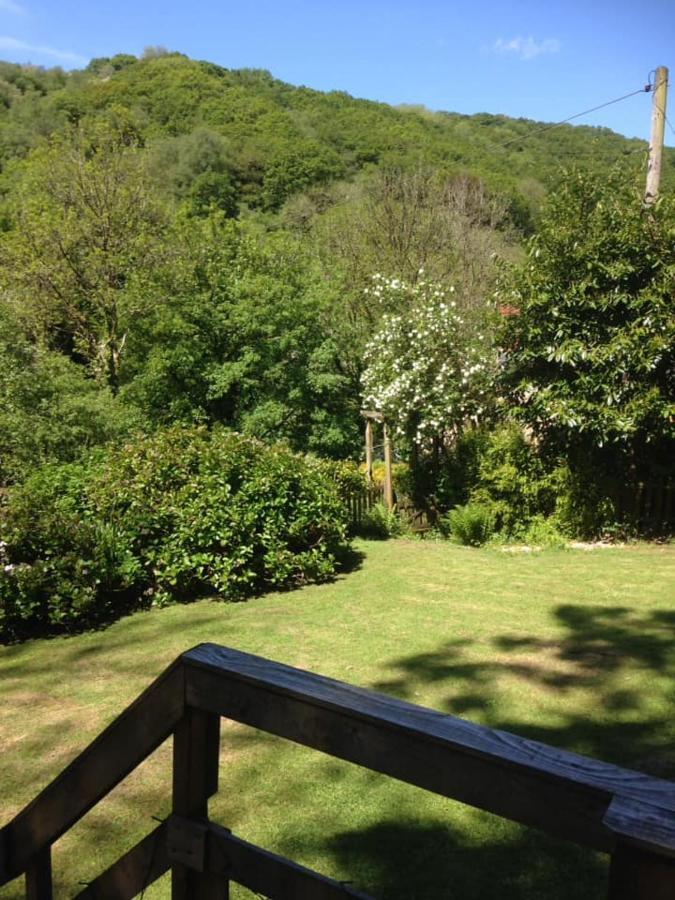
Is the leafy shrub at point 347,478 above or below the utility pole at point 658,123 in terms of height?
below

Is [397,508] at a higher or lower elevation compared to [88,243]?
lower

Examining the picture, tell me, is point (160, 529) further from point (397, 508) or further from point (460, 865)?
point (397, 508)

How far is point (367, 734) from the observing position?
131 centimetres

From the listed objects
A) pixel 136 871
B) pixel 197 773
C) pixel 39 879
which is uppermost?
pixel 197 773

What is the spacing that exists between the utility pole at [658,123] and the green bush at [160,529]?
780cm

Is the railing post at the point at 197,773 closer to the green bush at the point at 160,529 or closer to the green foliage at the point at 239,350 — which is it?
the green bush at the point at 160,529

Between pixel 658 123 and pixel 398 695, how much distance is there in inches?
440

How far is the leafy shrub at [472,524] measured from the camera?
11.9 metres

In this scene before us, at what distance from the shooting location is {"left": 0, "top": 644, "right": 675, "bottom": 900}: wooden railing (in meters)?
1.02

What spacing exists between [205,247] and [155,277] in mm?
1378

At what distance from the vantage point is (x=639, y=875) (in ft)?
3.15

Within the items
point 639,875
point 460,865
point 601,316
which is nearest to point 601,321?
point 601,316

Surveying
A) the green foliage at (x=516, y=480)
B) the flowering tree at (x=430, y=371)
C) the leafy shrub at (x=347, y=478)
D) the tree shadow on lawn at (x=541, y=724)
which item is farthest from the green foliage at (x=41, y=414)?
the tree shadow on lawn at (x=541, y=724)

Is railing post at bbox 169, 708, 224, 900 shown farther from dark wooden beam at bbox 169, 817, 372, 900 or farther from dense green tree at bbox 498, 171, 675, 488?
dense green tree at bbox 498, 171, 675, 488
